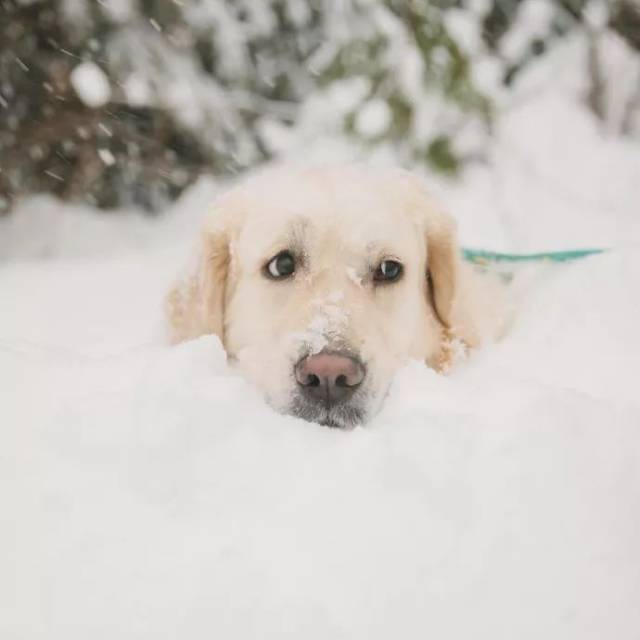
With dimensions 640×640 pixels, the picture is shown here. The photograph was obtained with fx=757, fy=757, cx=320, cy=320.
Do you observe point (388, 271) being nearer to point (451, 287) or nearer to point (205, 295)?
point (451, 287)

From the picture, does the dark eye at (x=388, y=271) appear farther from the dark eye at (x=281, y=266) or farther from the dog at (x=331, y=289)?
the dark eye at (x=281, y=266)

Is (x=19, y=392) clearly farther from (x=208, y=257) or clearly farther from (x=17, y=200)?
(x=17, y=200)

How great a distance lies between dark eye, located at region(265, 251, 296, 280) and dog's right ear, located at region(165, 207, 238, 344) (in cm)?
28

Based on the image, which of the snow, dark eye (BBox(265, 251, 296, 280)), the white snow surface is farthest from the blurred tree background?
the white snow surface

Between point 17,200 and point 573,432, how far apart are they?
3.75 m

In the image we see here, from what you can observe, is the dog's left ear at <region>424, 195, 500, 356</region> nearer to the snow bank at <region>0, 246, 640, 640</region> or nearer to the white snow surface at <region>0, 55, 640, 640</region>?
the white snow surface at <region>0, 55, 640, 640</region>

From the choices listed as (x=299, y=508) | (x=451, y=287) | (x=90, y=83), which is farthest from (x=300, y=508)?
(x=90, y=83)

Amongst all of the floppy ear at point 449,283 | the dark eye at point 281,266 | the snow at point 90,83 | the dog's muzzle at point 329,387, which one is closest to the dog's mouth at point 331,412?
the dog's muzzle at point 329,387

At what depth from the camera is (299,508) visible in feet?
5.75

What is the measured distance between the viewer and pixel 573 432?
76.1 inches

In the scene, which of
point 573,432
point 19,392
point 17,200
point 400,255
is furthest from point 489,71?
point 19,392

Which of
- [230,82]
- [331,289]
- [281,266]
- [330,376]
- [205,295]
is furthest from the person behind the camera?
[230,82]

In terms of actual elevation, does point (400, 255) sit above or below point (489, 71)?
below

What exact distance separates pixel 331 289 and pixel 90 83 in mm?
2290
